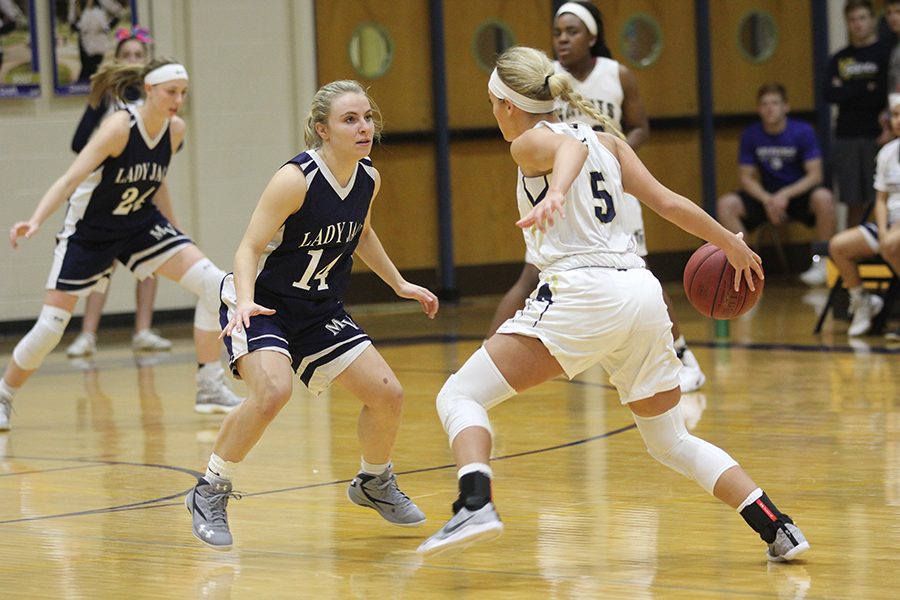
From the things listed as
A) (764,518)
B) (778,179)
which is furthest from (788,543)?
(778,179)

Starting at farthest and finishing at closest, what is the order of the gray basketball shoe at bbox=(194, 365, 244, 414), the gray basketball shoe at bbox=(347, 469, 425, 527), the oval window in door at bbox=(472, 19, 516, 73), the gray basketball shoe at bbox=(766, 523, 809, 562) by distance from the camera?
the oval window in door at bbox=(472, 19, 516, 73), the gray basketball shoe at bbox=(194, 365, 244, 414), the gray basketball shoe at bbox=(347, 469, 425, 527), the gray basketball shoe at bbox=(766, 523, 809, 562)

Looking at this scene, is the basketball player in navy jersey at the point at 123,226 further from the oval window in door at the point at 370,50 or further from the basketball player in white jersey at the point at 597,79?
the oval window in door at the point at 370,50

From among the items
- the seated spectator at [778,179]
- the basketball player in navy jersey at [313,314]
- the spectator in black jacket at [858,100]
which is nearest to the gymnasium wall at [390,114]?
the seated spectator at [778,179]

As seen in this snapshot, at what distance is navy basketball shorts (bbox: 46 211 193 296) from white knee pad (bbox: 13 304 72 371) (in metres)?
0.12

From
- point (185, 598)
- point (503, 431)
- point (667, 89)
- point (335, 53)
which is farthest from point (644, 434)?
point (667, 89)

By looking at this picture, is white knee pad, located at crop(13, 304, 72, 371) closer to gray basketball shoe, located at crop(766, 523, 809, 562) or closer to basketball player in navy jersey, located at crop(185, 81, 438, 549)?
basketball player in navy jersey, located at crop(185, 81, 438, 549)

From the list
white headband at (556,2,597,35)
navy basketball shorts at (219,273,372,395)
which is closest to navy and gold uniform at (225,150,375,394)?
navy basketball shorts at (219,273,372,395)

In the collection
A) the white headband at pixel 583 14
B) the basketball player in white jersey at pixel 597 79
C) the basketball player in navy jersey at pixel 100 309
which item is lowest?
the basketball player in navy jersey at pixel 100 309

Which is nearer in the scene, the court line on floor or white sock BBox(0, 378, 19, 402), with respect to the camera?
the court line on floor

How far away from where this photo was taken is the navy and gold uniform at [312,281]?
3.97 m

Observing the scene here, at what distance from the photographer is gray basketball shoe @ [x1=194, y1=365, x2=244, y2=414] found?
21.1ft

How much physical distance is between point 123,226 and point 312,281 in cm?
247

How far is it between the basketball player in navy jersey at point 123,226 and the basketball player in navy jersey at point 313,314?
2238 mm

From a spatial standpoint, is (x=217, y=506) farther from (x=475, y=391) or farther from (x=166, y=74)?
(x=166, y=74)
